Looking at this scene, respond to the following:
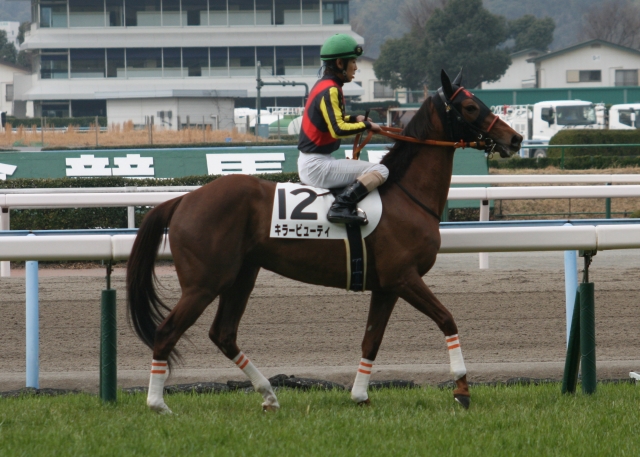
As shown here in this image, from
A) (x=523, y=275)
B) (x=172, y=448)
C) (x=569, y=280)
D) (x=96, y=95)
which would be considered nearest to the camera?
(x=172, y=448)

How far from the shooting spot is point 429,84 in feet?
209

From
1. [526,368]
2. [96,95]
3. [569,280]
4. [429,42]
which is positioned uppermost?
[429,42]

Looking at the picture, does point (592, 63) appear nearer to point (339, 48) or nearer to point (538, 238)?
point (538, 238)

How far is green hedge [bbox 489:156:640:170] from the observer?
1977cm

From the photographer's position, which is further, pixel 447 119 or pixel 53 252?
pixel 447 119

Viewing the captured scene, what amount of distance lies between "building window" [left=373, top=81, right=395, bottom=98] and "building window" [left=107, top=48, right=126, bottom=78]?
21.8m

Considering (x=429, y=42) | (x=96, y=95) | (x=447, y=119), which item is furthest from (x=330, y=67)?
(x=429, y=42)

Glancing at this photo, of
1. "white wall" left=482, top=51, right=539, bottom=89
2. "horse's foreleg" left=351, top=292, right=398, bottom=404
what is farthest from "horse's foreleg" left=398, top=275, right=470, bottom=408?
"white wall" left=482, top=51, right=539, bottom=89

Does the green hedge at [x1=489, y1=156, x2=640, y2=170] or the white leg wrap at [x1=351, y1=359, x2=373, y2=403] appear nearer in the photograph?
the white leg wrap at [x1=351, y1=359, x2=373, y2=403]

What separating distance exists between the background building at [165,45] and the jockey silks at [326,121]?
159 ft

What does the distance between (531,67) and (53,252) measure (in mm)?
67124

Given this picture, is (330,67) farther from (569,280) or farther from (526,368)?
(526,368)

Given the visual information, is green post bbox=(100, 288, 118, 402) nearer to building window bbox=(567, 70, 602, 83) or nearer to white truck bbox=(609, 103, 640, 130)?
white truck bbox=(609, 103, 640, 130)

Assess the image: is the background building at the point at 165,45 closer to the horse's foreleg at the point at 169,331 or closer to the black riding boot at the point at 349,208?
the black riding boot at the point at 349,208
